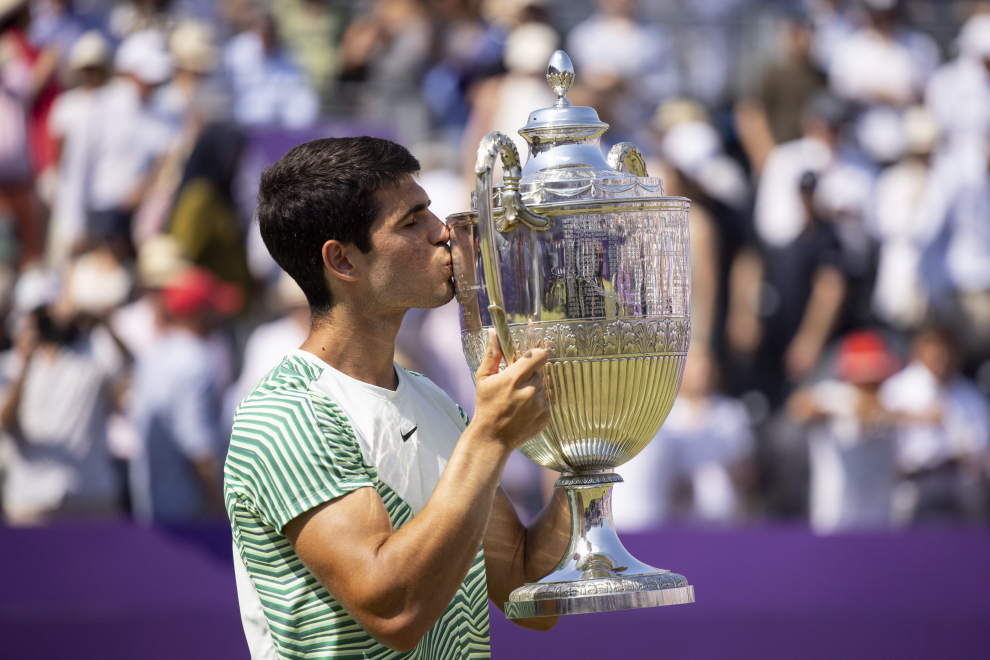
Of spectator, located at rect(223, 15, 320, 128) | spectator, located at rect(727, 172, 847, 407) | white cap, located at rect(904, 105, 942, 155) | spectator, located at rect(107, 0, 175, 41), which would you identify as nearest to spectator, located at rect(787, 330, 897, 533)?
spectator, located at rect(727, 172, 847, 407)

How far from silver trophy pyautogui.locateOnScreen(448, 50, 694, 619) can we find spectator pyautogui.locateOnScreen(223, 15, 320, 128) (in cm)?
419

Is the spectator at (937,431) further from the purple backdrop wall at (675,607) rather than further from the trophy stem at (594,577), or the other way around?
the trophy stem at (594,577)

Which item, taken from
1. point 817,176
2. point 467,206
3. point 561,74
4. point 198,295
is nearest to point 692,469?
point 467,206

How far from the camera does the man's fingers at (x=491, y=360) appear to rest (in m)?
1.72

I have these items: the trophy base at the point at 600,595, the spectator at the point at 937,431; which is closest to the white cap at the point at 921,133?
the spectator at the point at 937,431

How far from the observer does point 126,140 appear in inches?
225

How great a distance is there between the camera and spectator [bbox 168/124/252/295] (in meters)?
5.39

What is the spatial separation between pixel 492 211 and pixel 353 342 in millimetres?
302

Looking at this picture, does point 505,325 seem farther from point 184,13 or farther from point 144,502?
point 184,13

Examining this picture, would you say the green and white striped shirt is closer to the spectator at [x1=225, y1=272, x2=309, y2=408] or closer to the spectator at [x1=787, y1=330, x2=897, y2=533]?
the spectator at [x1=225, y1=272, x2=309, y2=408]

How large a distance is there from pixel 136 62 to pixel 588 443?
4.61 metres

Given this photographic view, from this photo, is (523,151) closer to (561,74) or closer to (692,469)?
(692,469)

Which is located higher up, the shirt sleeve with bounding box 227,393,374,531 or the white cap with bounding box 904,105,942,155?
the white cap with bounding box 904,105,942,155

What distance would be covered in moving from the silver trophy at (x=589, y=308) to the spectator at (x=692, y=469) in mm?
3113
